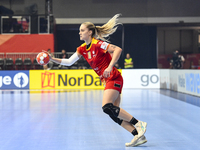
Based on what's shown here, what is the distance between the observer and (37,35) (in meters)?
19.7

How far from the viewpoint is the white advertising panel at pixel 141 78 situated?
15789mm

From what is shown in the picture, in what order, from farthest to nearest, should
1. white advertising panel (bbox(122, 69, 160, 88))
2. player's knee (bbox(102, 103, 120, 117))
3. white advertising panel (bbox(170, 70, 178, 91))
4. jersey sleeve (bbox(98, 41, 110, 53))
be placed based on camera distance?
white advertising panel (bbox(122, 69, 160, 88)), white advertising panel (bbox(170, 70, 178, 91)), jersey sleeve (bbox(98, 41, 110, 53)), player's knee (bbox(102, 103, 120, 117))

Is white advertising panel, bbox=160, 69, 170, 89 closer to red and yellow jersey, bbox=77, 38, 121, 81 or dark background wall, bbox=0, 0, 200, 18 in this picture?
dark background wall, bbox=0, 0, 200, 18

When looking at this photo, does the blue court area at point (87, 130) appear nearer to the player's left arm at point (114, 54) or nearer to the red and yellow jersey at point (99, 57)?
the red and yellow jersey at point (99, 57)

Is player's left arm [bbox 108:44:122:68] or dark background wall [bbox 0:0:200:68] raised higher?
dark background wall [bbox 0:0:200:68]

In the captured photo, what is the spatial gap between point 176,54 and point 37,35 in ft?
38.7

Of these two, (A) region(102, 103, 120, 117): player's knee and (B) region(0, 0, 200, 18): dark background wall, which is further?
(B) region(0, 0, 200, 18): dark background wall

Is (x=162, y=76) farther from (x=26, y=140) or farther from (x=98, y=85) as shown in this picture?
(x=26, y=140)

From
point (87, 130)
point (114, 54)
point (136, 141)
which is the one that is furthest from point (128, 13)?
point (136, 141)

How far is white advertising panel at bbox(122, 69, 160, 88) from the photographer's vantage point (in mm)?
15789

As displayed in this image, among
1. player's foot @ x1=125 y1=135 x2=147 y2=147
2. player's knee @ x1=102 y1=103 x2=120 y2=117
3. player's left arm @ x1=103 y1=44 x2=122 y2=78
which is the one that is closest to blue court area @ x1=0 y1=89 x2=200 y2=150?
player's foot @ x1=125 y1=135 x2=147 y2=147

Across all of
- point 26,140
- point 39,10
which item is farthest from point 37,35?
point 26,140

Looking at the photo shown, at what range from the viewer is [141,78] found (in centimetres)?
1589

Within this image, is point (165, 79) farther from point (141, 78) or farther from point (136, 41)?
point (136, 41)
